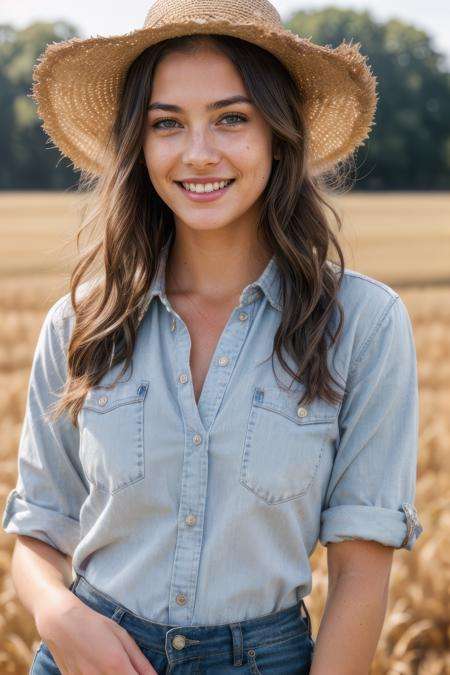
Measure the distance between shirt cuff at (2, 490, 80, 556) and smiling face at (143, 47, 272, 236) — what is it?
A: 0.71 metres

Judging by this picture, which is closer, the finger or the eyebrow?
the finger

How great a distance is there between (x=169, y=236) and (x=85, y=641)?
0.95m

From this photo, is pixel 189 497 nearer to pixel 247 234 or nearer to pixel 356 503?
pixel 356 503

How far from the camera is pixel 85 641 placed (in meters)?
1.97

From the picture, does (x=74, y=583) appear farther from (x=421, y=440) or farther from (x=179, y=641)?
(x=421, y=440)

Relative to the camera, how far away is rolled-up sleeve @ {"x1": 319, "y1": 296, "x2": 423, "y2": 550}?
6.50ft

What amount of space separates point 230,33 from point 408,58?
70675mm

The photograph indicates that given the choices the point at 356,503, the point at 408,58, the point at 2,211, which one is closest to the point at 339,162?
the point at 356,503

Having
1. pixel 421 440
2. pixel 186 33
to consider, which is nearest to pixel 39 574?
pixel 186 33

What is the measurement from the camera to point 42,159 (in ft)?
182

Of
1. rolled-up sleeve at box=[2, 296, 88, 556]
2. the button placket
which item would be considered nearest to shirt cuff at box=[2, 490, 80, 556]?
rolled-up sleeve at box=[2, 296, 88, 556]

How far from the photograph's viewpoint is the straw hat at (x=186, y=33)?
2.10 metres

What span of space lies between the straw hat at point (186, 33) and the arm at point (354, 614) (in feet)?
3.26

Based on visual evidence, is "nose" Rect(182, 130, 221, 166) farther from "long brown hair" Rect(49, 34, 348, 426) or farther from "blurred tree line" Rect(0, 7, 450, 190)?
"blurred tree line" Rect(0, 7, 450, 190)
